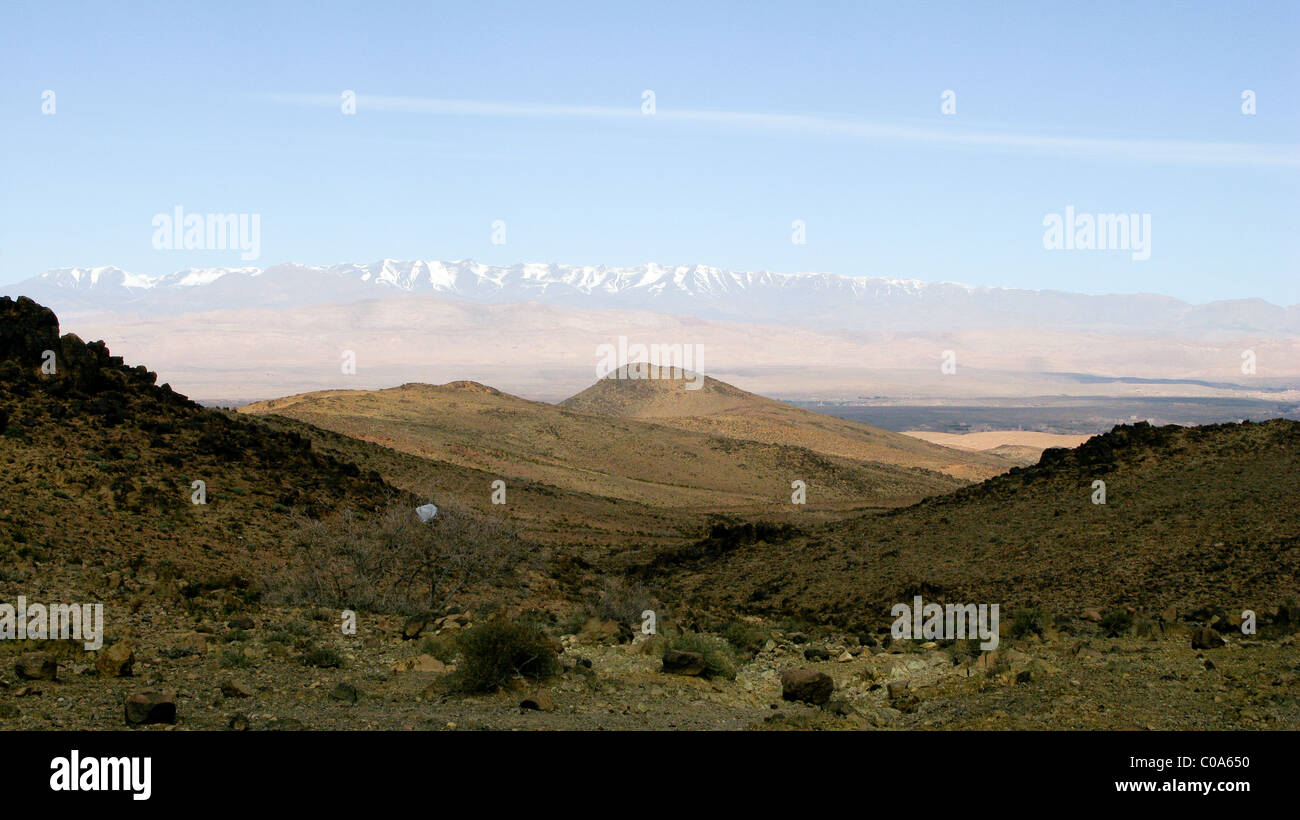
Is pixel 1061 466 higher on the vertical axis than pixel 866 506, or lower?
higher

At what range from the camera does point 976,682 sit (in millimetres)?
11789

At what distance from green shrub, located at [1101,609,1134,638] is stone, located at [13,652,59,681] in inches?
520

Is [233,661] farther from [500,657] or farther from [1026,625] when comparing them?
[1026,625]

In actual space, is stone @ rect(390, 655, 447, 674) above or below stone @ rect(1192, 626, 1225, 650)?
below

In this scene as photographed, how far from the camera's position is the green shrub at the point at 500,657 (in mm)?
11156

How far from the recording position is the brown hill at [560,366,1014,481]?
80188 millimetres

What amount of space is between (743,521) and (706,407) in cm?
5965

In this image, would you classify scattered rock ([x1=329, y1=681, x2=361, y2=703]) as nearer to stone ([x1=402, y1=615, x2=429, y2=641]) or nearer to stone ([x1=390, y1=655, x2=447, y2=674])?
stone ([x1=390, y1=655, x2=447, y2=674])

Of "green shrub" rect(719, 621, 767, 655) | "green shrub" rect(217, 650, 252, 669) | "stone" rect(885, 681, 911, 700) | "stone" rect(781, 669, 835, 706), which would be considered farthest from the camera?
"green shrub" rect(719, 621, 767, 655)

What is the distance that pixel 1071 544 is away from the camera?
22.6 m

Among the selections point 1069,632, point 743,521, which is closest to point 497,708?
point 1069,632

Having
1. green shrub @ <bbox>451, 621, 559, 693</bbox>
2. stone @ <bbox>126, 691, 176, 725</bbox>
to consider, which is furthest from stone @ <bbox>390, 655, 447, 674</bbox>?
stone @ <bbox>126, 691, 176, 725</bbox>

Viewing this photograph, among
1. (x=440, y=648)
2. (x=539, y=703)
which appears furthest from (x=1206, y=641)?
(x=440, y=648)
